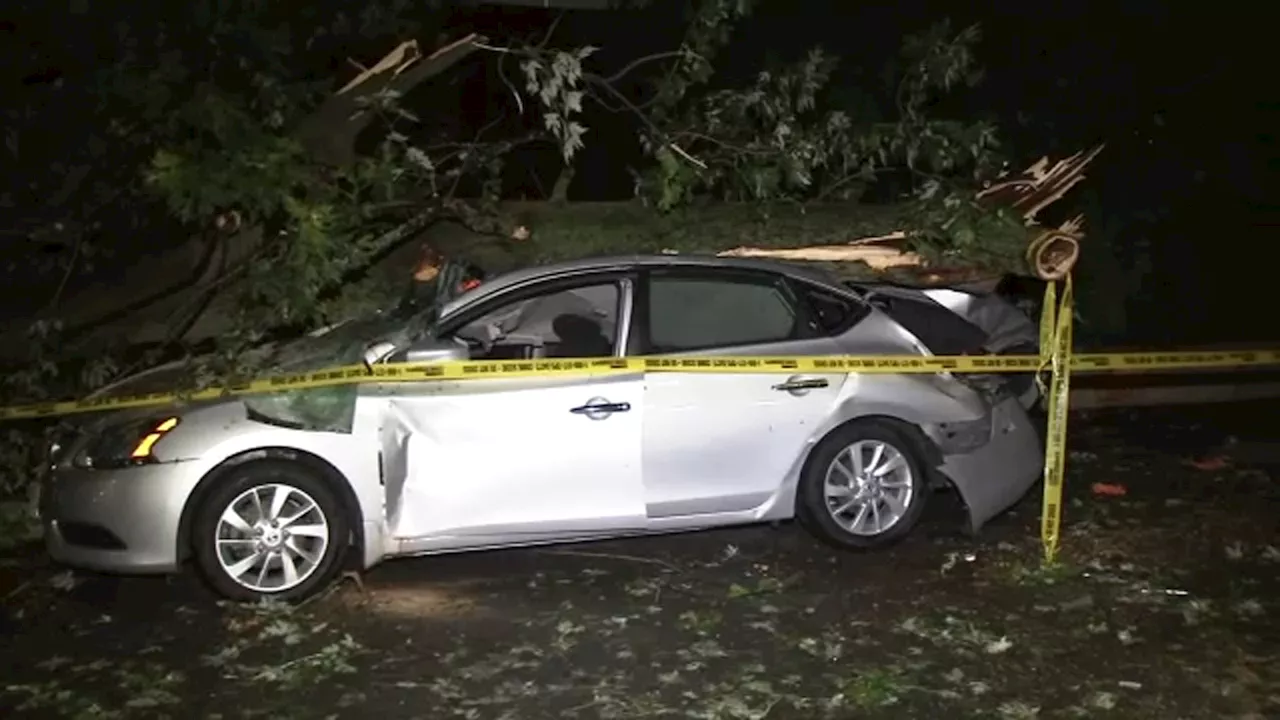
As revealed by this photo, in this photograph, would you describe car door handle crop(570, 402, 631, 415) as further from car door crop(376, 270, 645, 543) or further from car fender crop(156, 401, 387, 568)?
car fender crop(156, 401, 387, 568)

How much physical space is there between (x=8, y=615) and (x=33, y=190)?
3.93m

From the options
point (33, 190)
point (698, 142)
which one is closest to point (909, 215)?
point (698, 142)

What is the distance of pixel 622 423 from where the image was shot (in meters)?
6.50

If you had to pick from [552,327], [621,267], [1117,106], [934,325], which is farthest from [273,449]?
[1117,106]

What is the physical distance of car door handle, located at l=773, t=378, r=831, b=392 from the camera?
6762 millimetres

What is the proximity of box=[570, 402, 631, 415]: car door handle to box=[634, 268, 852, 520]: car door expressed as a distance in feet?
0.38

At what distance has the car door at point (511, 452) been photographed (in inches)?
249

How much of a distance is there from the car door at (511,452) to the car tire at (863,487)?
3.03 ft

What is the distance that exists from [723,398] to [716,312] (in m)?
0.45

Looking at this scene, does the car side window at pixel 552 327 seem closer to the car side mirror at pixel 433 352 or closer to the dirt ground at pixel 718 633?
the car side mirror at pixel 433 352

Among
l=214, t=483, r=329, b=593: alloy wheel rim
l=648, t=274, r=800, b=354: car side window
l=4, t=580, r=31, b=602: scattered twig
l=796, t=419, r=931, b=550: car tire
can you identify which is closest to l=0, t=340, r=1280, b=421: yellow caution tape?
l=648, t=274, r=800, b=354: car side window

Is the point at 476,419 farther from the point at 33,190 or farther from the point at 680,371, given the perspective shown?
the point at 33,190

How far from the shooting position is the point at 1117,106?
13422mm

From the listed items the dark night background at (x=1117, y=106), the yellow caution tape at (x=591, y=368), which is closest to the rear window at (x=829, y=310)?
the yellow caution tape at (x=591, y=368)
